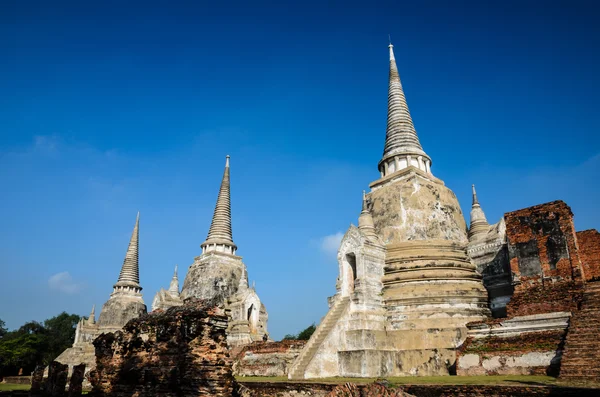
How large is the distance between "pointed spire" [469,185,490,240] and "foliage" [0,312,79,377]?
33.7 meters

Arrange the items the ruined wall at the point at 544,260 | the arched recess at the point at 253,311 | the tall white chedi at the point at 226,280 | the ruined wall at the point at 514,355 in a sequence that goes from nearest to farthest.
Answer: the ruined wall at the point at 514,355
the ruined wall at the point at 544,260
the tall white chedi at the point at 226,280
the arched recess at the point at 253,311

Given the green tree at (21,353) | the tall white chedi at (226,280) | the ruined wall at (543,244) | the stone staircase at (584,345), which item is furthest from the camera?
the green tree at (21,353)

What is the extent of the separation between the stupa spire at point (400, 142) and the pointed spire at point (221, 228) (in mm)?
16708

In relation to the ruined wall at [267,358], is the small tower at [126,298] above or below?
above

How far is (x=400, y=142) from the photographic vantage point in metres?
26.1

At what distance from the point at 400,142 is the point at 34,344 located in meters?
52.1

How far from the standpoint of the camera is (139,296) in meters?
43.1

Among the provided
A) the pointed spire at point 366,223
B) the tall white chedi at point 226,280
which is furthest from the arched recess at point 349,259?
the tall white chedi at point 226,280

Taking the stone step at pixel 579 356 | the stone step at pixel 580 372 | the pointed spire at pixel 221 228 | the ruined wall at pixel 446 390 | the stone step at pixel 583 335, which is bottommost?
the ruined wall at pixel 446 390

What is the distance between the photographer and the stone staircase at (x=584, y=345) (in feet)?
33.4

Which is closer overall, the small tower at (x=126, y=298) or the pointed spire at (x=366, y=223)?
the pointed spire at (x=366, y=223)

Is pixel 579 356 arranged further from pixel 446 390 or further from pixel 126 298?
pixel 126 298

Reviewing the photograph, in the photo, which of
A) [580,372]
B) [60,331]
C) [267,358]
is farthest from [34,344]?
[580,372]

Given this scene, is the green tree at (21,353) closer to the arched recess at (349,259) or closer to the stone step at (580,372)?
the arched recess at (349,259)
